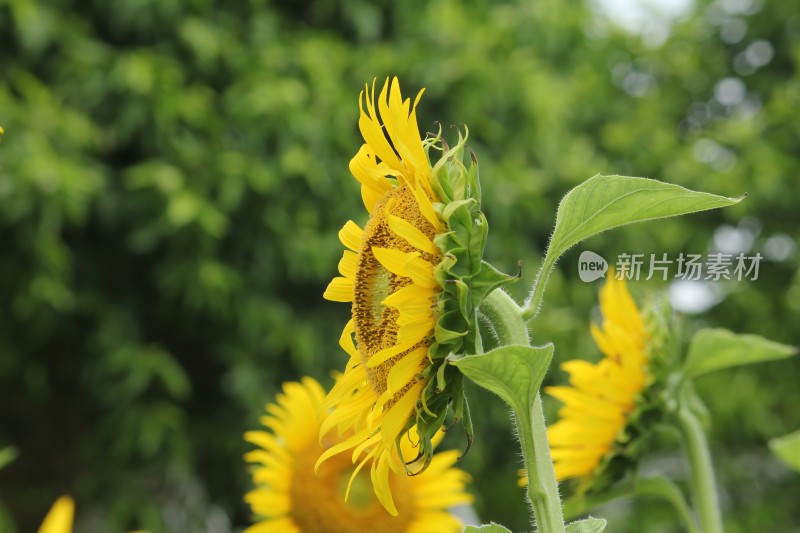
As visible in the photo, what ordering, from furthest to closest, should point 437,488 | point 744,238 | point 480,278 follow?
point 744,238, point 437,488, point 480,278

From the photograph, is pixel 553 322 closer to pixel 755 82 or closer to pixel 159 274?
pixel 159 274

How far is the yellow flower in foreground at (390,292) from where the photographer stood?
0.38 metres

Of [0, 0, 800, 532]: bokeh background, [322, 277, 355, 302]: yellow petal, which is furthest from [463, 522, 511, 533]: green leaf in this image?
[0, 0, 800, 532]: bokeh background

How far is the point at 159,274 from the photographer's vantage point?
2.13m

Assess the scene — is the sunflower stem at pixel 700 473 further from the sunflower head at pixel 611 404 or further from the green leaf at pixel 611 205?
the green leaf at pixel 611 205

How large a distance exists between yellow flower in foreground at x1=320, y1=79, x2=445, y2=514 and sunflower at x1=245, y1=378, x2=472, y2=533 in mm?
330

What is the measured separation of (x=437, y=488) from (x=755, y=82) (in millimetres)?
3638

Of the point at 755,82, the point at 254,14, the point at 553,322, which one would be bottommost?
the point at 553,322

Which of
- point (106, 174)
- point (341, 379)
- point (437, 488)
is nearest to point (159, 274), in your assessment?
point (106, 174)

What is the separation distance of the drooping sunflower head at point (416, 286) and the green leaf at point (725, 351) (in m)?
0.22

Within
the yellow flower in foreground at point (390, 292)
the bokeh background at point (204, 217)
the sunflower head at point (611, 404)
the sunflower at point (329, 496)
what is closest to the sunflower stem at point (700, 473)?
the sunflower head at point (611, 404)

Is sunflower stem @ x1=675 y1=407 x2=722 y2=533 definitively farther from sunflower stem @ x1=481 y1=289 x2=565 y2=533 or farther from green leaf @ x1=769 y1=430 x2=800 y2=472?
sunflower stem @ x1=481 y1=289 x2=565 y2=533

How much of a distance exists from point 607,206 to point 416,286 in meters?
0.08

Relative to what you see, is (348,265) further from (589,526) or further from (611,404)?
(611,404)
